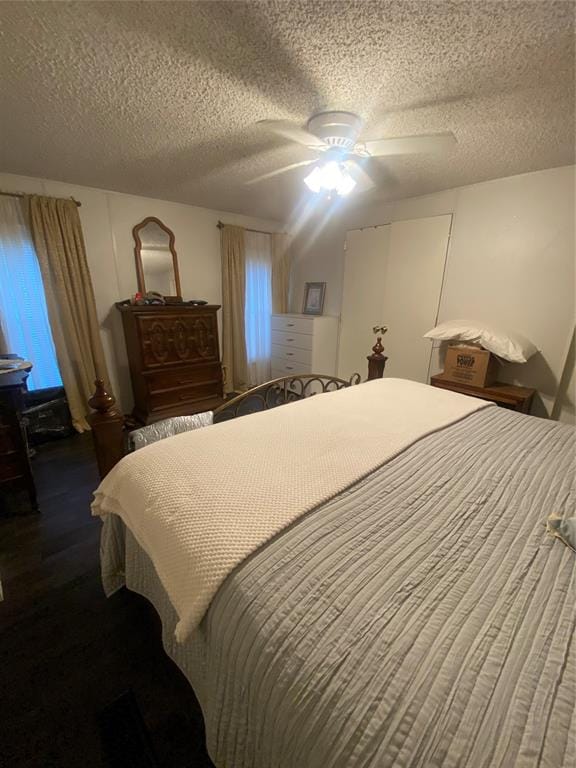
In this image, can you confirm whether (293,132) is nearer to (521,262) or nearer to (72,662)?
(521,262)

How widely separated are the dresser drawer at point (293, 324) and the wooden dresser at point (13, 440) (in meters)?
2.77

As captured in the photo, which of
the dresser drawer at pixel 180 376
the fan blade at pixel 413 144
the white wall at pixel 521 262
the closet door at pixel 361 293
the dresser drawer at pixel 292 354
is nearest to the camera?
the fan blade at pixel 413 144

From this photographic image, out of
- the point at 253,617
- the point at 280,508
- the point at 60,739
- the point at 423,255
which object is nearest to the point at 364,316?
the point at 423,255

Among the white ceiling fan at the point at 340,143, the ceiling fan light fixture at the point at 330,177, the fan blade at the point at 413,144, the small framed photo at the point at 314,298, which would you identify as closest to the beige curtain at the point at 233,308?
the small framed photo at the point at 314,298

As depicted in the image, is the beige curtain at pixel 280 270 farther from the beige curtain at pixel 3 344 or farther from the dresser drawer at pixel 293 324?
the beige curtain at pixel 3 344

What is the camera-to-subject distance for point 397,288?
3307mm

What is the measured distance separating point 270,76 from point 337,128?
0.44 meters

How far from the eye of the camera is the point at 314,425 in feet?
4.61

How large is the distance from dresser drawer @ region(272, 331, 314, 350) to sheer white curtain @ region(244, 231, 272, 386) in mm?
152

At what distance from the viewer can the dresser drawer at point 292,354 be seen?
12.8 ft

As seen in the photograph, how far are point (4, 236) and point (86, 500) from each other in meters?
2.32

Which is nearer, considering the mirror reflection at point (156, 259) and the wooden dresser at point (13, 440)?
the wooden dresser at point (13, 440)

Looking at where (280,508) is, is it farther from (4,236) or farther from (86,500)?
(4,236)

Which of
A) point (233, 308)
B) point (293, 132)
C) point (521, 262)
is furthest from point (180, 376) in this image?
point (521, 262)
